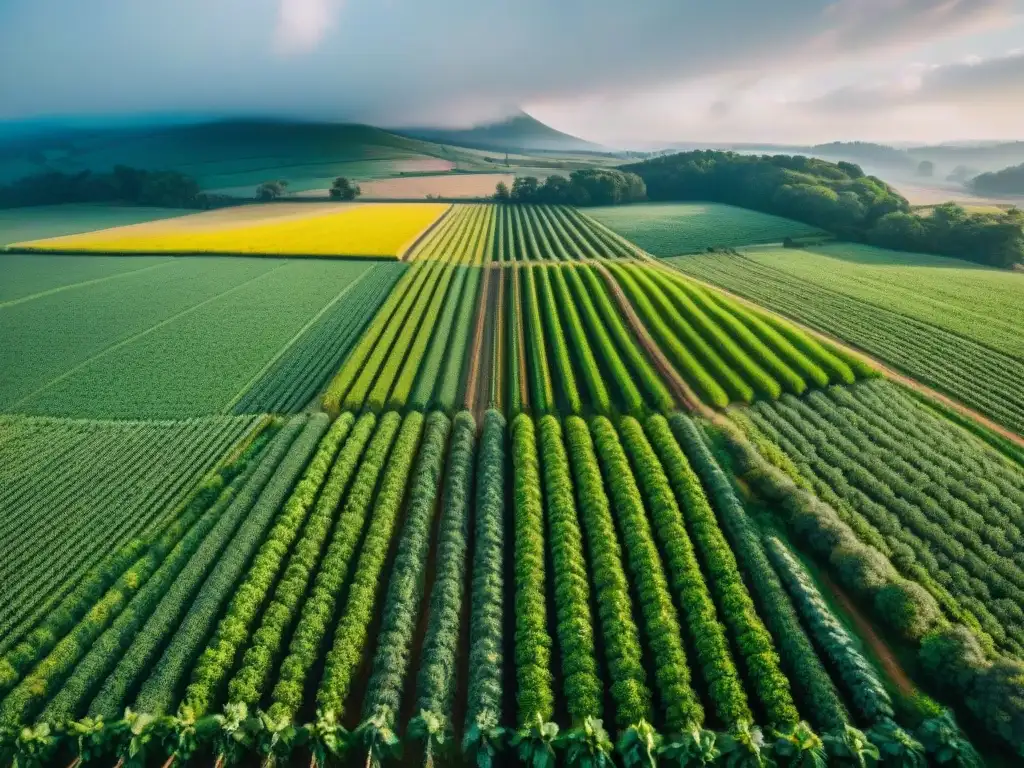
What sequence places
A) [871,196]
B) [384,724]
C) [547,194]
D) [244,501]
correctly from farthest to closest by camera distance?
[547,194] → [871,196] → [244,501] → [384,724]

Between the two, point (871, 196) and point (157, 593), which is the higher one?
point (871, 196)

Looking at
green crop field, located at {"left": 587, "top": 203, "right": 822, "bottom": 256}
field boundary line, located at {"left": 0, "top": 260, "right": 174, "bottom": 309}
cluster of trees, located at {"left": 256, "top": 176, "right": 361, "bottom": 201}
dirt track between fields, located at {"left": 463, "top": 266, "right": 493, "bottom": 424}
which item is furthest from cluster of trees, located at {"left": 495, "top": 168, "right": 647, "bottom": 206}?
field boundary line, located at {"left": 0, "top": 260, "right": 174, "bottom": 309}

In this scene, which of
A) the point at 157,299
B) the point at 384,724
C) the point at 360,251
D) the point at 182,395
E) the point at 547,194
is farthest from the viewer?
the point at 547,194

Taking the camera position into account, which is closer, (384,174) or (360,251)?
(360,251)

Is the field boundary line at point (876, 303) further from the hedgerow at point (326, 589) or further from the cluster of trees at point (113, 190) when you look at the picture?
the cluster of trees at point (113, 190)

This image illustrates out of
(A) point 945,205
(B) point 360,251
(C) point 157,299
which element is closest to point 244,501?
(C) point 157,299

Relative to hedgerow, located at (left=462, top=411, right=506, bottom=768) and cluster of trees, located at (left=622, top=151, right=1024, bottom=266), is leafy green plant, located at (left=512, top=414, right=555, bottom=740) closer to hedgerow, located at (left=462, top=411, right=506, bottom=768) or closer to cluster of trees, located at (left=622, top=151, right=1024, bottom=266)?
hedgerow, located at (left=462, top=411, right=506, bottom=768)

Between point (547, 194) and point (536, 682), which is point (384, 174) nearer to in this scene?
point (547, 194)
